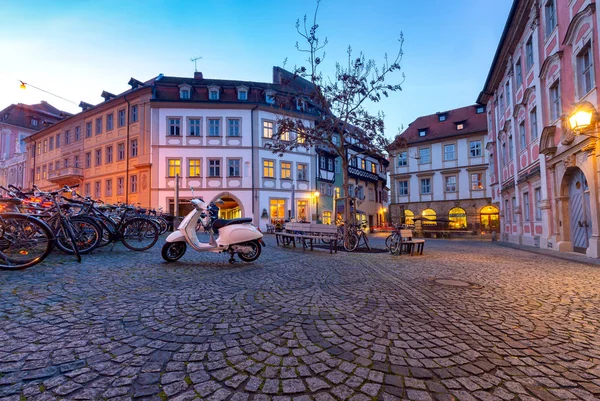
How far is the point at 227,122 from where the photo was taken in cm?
2675

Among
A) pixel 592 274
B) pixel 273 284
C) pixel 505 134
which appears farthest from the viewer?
pixel 505 134

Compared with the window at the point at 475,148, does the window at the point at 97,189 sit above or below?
below

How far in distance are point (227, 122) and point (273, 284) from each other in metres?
24.3

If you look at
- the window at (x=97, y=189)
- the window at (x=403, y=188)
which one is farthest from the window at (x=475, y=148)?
the window at (x=97, y=189)

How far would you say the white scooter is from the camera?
6.41m

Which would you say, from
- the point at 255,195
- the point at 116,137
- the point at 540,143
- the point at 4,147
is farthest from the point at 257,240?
the point at 4,147

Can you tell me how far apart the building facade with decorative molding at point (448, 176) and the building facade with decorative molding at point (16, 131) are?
48.2 meters

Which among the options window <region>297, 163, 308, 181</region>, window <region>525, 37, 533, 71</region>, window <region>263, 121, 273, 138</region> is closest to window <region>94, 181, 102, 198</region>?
window <region>263, 121, 273, 138</region>

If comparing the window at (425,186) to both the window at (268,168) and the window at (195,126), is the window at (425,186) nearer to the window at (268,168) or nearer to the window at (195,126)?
the window at (268,168)

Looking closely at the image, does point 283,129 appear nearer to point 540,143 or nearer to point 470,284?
point 470,284

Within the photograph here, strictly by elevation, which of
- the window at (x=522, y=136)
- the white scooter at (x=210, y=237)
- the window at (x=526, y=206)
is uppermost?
the window at (x=522, y=136)

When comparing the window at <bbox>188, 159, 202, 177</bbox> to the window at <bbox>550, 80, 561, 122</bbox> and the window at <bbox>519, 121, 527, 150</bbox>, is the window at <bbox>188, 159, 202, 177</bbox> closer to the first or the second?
the window at <bbox>519, 121, 527, 150</bbox>

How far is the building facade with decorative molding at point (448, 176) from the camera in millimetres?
30719

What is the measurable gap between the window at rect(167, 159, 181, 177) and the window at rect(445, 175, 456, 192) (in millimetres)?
26661
